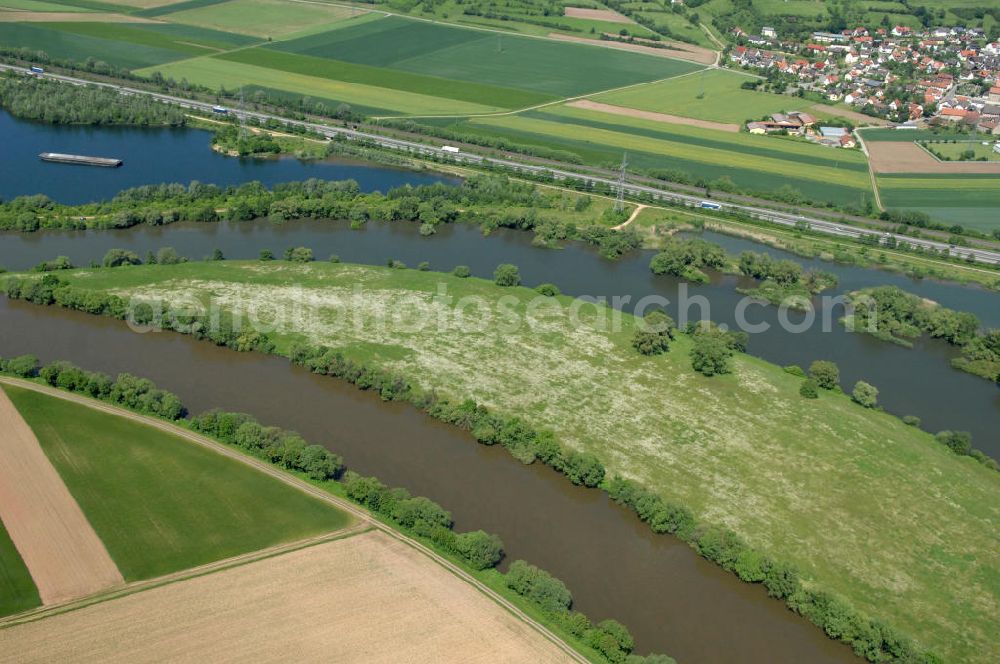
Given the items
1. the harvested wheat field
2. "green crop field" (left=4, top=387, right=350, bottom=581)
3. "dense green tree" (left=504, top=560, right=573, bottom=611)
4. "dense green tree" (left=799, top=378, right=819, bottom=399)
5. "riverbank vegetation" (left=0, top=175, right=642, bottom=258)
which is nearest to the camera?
the harvested wheat field

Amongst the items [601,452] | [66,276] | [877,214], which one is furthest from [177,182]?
[877,214]

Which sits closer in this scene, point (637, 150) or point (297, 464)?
point (297, 464)

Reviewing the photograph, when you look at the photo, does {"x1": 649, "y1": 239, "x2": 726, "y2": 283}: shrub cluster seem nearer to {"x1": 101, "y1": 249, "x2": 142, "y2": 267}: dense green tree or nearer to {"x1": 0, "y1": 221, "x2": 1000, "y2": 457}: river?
{"x1": 0, "y1": 221, "x2": 1000, "y2": 457}: river

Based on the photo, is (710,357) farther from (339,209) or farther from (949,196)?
(949,196)

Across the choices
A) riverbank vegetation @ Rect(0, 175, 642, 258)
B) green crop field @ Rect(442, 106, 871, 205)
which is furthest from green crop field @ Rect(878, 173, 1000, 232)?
riverbank vegetation @ Rect(0, 175, 642, 258)

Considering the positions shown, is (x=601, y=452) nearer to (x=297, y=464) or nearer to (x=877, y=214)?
(x=297, y=464)

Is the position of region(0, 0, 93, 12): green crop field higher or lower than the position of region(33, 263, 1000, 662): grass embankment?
higher

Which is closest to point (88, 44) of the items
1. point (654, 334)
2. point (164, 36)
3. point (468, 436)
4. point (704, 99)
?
point (164, 36)
